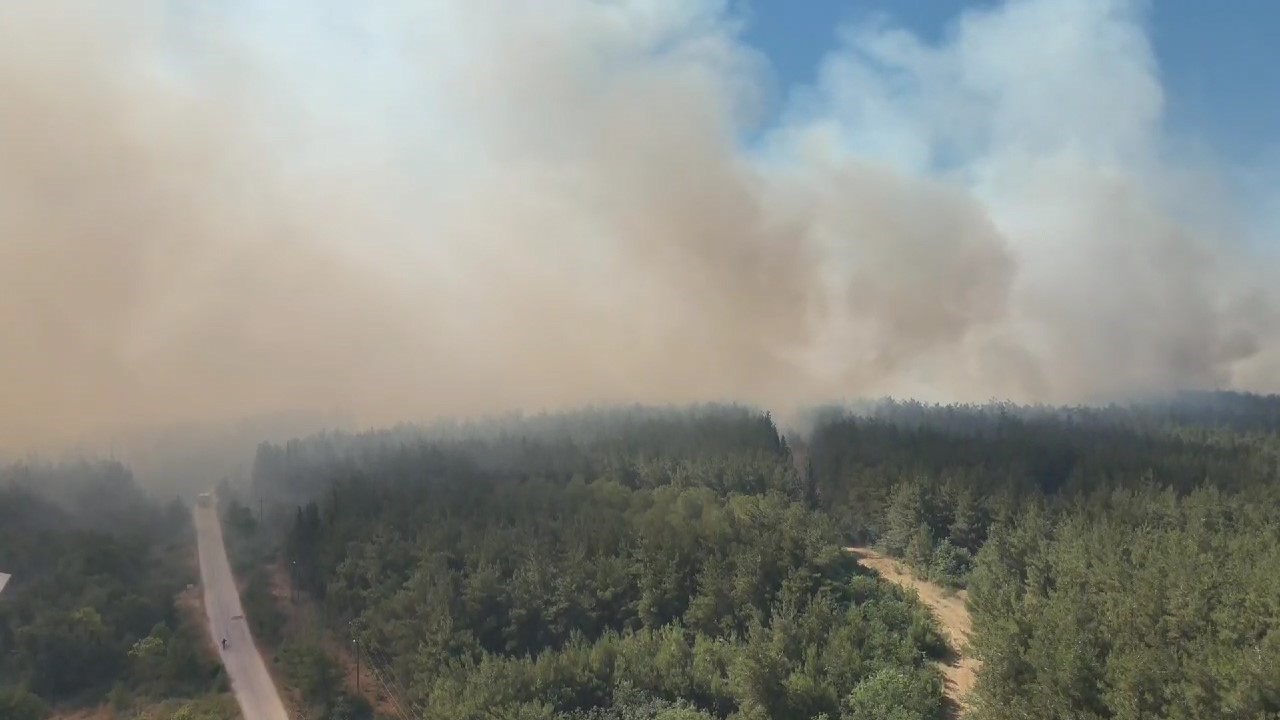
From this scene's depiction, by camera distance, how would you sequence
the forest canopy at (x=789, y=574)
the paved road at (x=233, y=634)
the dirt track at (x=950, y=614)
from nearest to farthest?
1. the forest canopy at (x=789, y=574)
2. the paved road at (x=233, y=634)
3. the dirt track at (x=950, y=614)

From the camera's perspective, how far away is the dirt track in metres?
37.4

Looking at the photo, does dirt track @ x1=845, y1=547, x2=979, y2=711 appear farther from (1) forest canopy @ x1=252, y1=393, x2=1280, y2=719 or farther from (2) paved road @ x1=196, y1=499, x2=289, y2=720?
(2) paved road @ x1=196, y1=499, x2=289, y2=720

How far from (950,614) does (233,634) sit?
38.7 metres

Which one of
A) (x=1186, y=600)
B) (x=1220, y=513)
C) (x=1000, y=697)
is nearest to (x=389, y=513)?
(x=1000, y=697)

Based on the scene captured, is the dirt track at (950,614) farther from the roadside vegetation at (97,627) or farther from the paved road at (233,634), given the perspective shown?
the roadside vegetation at (97,627)

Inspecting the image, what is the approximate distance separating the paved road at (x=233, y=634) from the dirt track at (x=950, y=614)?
28.7 m

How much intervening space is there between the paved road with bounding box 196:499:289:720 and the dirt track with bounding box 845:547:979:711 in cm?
2866

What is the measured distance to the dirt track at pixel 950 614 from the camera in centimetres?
3741

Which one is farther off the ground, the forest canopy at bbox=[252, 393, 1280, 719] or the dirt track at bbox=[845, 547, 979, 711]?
the forest canopy at bbox=[252, 393, 1280, 719]

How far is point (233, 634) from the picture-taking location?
45.1 meters

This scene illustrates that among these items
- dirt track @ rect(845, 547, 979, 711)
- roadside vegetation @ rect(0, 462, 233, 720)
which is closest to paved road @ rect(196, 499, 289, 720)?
roadside vegetation @ rect(0, 462, 233, 720)

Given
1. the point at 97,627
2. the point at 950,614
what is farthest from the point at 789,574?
the point at 97,627

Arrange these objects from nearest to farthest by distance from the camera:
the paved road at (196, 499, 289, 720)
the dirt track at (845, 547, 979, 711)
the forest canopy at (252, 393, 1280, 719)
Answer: the forest canopy at (252, 393, 1280, 719) < the paved road at (196, 499, 289, 720) < the dirt track at (845, 547, 979, 711)

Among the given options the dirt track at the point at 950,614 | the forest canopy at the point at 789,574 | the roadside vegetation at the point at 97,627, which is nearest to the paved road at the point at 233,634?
the roadside vegetation at the point at 97,627
